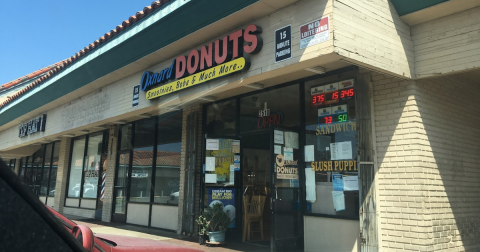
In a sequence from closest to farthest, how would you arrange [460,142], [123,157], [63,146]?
1. [460,142]
2. [123,157]
3. [63,146]

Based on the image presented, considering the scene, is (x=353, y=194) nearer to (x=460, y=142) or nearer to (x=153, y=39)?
(x=460, y=142)

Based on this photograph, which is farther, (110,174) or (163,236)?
(110,174)

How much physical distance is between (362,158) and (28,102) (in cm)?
1321

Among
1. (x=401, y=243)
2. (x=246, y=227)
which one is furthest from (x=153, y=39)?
(x=401, y=243)

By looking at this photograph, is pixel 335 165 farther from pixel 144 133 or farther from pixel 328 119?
pixel 144 133

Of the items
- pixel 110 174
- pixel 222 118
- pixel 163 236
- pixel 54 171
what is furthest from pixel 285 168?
pixel 54 171

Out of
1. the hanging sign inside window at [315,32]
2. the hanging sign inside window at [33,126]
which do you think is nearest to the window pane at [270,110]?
the hanging sign inside window at [315,32]

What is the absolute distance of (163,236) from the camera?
30.0ft

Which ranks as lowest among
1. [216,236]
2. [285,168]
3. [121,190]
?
[216,236]

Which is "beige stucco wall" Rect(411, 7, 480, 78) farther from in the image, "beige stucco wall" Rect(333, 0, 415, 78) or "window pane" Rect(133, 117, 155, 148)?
"window pane" Rect(133, 117, 155, 148)

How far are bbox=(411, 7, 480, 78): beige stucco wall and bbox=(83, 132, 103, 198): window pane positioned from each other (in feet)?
37.6

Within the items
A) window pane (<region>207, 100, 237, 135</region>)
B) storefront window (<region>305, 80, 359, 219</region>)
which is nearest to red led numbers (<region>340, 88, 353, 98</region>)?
storefront window (<region>305, 80, 359, 219</region>)

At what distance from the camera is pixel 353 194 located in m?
6.34

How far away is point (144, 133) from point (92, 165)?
13.0 feet
